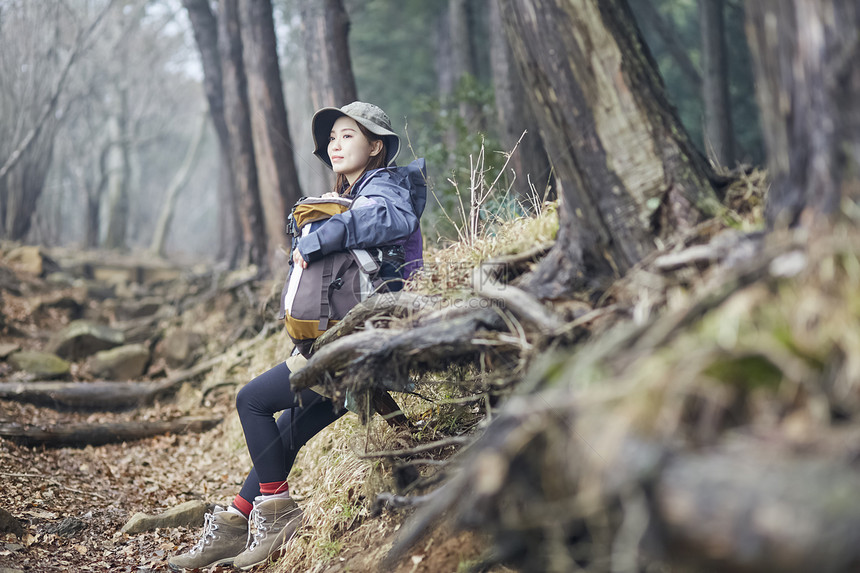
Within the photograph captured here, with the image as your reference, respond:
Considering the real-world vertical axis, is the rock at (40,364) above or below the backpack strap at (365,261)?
below

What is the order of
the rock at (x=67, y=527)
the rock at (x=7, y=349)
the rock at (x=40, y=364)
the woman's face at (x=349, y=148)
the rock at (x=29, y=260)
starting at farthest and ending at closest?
1. the rock at (x=29, y=260)
2. the rock at (x=7, y=349)
3. the rock at (x=40, y=364)
4. the rock at (x=67, y=527)
5. the woman's face at (x=349, y=148)

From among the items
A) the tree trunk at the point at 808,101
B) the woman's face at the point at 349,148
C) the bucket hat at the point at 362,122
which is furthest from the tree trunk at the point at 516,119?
the tree trunk at the point at 808,101

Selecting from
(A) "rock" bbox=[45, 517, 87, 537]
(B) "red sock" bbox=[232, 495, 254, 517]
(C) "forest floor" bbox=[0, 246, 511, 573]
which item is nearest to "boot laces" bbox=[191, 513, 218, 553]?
(B) "red sock" bbox=[232, 495, 254, 517]

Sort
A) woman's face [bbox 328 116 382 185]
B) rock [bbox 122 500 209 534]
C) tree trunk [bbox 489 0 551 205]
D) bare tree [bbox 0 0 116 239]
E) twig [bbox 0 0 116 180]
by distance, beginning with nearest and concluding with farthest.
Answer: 1. woman's face [bbox 328 116 382 185]
2. rock [bbox 122 500 209 534]
3. tree trunk [bbox 489 0 551 205]
4. twig [bbox 0 0 116 180]
5. bare tree [bbox 0 0 116 239]

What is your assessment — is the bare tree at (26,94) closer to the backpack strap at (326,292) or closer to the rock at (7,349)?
the rock at (7,349)

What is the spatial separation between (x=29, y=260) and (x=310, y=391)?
1155 centimetres

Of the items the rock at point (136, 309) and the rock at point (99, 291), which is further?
the rock at point (99, 291)

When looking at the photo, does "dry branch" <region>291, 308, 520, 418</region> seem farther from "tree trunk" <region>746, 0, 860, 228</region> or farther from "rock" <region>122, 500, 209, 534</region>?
"rock" <region>122, 500, 209, 534</region>

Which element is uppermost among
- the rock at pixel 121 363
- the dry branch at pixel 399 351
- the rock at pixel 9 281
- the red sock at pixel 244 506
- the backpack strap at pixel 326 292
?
the rock at pixel 9 281

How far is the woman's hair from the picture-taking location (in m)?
3.84

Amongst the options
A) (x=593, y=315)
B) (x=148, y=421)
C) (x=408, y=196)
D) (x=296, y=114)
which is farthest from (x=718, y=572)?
(x=296, y=114)

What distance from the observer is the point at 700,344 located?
5.73ft

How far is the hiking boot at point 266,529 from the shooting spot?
3680 mm

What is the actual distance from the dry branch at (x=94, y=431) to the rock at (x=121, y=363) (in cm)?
196
